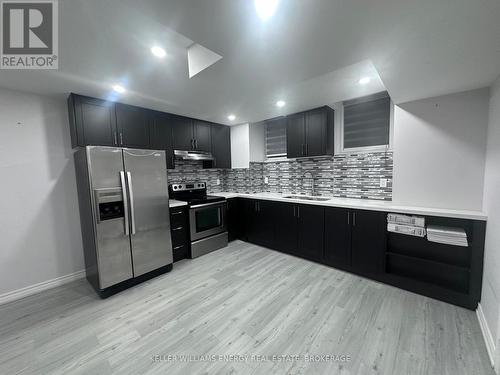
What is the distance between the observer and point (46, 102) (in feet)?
8.12

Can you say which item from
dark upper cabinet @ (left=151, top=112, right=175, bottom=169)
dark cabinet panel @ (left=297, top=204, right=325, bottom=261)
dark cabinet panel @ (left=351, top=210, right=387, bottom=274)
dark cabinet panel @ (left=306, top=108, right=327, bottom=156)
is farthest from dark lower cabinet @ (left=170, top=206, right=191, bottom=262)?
dark cabinet panel @ (left=351, top=210, right=387, bottom=274)

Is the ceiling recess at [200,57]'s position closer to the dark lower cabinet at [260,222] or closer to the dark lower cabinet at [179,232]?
the dark lower cabinet at [179,232]

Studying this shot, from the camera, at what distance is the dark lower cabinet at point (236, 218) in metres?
3.77

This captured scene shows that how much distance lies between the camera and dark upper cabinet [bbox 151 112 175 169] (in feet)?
9.95

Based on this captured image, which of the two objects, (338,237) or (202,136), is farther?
(202,136)

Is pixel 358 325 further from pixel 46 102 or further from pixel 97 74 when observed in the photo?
pixel 46 102

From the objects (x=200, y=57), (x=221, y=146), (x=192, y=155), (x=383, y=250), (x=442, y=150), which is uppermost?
(x=200, y=57)

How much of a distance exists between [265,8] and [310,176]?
2.78 m

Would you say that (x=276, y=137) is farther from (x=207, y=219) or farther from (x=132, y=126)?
(x=132, y=126)

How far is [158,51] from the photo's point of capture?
157cm

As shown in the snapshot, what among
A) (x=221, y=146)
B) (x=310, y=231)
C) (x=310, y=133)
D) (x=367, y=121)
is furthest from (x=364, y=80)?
(x=221, y=146)

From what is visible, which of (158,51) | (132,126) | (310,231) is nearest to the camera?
(158,51)

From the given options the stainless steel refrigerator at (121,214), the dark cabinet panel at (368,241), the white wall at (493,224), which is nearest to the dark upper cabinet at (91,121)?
the stainless steel refrigerator at (121,214)

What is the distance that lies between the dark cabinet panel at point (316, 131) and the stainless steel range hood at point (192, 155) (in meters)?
1.84
